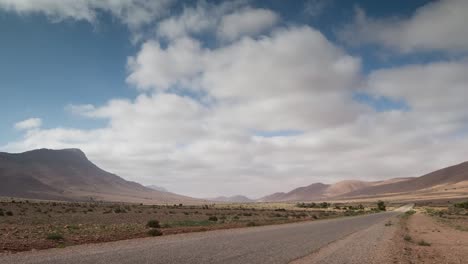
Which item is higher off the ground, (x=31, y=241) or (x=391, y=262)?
(x=31, y=241)

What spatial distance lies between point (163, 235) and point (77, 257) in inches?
402

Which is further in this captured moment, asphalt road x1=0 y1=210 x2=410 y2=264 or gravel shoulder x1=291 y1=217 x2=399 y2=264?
gravel shoulder x1=291 y1=217 x2=399 y2=264

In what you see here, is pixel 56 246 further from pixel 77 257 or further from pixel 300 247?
pixel 300 247

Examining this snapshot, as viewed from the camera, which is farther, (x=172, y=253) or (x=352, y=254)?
(x=352, y=254)

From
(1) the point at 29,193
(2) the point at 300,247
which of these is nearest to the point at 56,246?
(2) the point at 300,247

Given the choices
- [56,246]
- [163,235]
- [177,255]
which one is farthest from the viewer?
[163,235]

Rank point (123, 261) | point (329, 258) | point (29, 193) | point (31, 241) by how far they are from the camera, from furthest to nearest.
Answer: point (29, 193) → point (31, 241) → point (329, 258) → point (123, 261)

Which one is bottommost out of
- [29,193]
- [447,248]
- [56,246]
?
[447,248]

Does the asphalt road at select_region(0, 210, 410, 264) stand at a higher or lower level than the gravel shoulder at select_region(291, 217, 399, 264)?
higher

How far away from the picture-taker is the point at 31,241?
714 inches

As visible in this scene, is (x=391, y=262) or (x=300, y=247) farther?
(x=300, y=247)

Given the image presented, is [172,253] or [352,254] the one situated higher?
[172,253]

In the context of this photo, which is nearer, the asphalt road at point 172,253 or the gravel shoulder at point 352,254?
the asphalt road at point 172,253

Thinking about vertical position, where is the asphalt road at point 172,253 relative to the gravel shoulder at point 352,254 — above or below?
above
